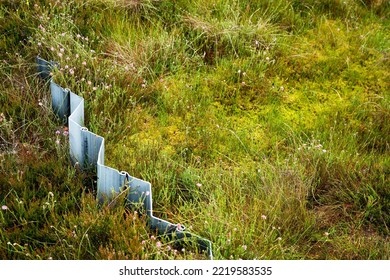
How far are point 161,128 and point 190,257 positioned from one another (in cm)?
172

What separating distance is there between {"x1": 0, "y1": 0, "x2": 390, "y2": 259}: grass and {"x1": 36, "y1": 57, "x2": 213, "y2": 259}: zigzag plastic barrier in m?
0.10

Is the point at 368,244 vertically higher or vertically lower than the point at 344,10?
lower

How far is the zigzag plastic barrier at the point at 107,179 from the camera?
3725 mm

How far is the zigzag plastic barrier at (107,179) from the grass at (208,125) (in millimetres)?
97

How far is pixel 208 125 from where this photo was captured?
197 inches

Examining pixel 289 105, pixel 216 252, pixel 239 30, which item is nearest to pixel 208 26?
pixel 239 30

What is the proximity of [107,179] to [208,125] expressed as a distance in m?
1.44

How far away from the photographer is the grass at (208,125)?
3.80 metres

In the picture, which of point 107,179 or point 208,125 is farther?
point 208,125

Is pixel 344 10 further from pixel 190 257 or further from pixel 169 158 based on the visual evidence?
pixel 190 257

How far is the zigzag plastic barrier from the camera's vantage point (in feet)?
12.2

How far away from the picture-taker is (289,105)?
543 centimetres

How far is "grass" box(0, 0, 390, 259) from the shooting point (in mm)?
3799

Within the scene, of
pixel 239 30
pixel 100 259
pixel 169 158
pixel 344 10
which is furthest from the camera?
pixel 344 10
